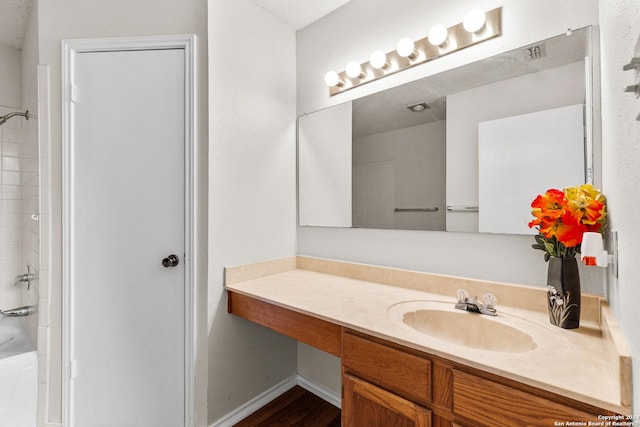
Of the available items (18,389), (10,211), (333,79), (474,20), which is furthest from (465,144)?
(10,211)

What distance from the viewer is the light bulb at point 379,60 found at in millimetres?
1622

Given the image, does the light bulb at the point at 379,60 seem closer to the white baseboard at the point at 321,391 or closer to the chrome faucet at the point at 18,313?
the white baseboard at the point at 321,391

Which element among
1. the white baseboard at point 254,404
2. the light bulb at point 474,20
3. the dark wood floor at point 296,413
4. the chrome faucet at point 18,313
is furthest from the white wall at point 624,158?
the chrome faucet at point 18,313

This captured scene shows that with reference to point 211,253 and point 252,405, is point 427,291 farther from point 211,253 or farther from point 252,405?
point 252,405

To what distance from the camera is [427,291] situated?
1.49m

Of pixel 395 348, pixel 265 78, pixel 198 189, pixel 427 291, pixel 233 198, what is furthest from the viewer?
pixel 265 78

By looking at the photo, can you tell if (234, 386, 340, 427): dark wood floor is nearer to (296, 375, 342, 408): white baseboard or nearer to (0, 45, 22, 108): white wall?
(296, 375, 342, 408): white baseboard

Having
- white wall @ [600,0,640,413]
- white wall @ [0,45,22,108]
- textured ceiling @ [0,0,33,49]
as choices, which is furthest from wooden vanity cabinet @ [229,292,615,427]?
white wall @ [0,45,22,108]

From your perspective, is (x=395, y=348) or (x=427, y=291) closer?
(x=395, y=348)

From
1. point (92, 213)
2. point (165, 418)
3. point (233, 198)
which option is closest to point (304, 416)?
point (165, 418)

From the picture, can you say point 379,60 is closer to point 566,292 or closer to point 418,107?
point 418,107

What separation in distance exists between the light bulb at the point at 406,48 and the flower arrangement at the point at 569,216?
0.95m

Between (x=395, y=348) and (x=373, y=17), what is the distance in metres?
1.74

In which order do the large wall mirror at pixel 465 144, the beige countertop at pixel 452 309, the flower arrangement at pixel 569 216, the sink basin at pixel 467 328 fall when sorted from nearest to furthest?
the beige countertop at pixel 452 309
the flower arrangement at pixel 569 216
the sink basin at pixel 467 328
the large wall mirror at pixel 465 144
